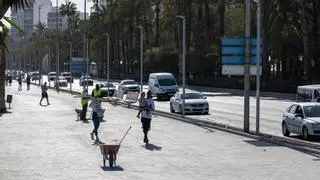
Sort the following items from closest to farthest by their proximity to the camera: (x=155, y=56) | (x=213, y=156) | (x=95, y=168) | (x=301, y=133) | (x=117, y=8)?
(x=95, y=168) < (x=213, y=156) < (x=301, y=133) < (x=155, y=56) < (x=117, y=8)

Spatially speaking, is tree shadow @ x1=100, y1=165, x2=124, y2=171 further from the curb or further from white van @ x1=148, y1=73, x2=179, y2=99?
white van @ x1=148, y1=73, x2=179, y2=99

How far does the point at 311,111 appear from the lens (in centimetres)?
2322

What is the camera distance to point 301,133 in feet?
74.3

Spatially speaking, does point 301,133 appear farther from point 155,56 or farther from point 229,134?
point 155,56

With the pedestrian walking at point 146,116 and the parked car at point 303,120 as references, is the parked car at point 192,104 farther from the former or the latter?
the pedestrian walking at point 146,116

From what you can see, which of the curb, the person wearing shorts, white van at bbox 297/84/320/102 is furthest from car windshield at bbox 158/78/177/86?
the person wearing shorts

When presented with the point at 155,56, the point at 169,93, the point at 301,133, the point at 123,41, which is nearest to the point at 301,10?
the point at 169,93

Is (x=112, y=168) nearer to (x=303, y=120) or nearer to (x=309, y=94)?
(x=303, y=120)

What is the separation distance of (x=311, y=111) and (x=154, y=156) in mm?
7377

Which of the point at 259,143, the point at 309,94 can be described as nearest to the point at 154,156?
the point at 259,143

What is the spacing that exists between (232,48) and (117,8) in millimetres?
87650

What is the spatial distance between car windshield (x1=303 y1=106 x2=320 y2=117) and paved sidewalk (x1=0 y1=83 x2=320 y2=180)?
2.20 meters

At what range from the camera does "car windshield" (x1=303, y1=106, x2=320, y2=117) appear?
23.0m

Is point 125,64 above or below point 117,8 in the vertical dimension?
below
